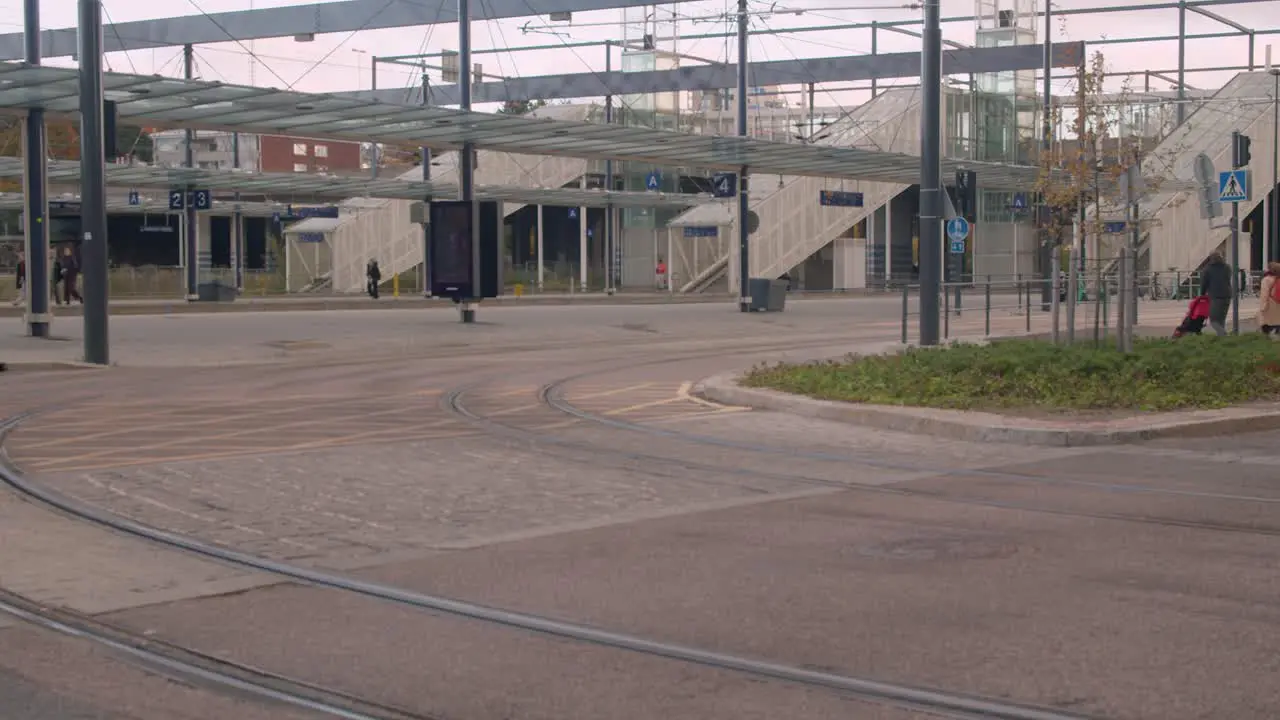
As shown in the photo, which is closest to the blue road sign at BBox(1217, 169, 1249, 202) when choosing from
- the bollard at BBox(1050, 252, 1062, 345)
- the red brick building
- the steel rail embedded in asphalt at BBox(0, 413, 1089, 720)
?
the bollard at BBox(1050, 252, 1062, 345)

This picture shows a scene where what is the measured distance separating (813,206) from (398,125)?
3045 centimetres

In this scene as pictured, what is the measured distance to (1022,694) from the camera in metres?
5.26

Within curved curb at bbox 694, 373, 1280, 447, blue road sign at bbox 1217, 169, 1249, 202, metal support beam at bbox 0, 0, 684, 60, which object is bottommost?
curved curb at bbox 694, 373, 1280, 447

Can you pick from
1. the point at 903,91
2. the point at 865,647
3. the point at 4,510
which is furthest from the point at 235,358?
the point at 903,91

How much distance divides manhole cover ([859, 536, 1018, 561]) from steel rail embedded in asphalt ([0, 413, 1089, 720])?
2.20 m

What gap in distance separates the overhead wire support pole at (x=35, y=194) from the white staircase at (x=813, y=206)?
33329mm

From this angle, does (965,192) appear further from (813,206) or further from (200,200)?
(813,206)

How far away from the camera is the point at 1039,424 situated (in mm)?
13062

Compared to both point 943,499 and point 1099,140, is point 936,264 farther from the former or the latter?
point 943,499

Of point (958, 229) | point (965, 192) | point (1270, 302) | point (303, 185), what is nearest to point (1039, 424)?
point (1270, 302)

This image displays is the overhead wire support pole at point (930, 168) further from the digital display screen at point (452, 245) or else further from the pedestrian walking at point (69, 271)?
the pedestrian walking at point (69, 271)

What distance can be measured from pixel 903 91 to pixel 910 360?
42.1m

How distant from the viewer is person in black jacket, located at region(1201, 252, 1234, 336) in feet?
79.3

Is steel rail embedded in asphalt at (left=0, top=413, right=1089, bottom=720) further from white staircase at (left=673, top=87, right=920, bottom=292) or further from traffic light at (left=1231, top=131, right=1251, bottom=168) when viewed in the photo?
white staircase at (left=673, top=87, right=920, bottom=292)
